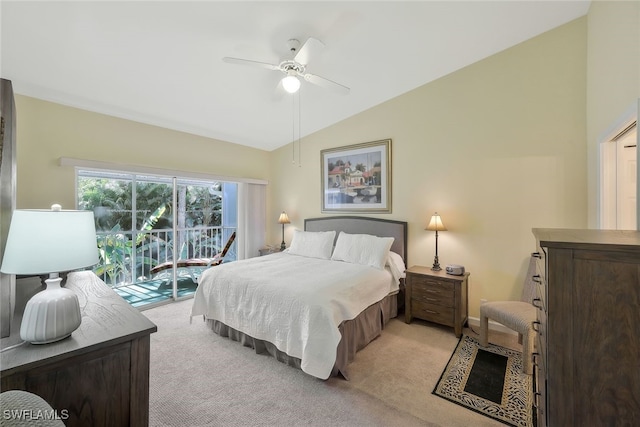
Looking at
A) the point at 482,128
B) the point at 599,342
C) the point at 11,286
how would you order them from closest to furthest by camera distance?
the point at 599,342
the point at 11,286
the point at 482,128

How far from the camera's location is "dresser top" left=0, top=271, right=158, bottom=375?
0.97 metres

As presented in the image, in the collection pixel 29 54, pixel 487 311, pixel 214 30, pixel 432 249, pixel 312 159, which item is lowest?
pixel 487 311

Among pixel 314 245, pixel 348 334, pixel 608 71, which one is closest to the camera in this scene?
pixel 608 71

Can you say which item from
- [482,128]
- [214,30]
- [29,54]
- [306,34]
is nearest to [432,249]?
[482,128]

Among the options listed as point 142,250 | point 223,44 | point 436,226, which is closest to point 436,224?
point 436,226

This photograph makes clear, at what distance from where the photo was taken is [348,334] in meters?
2.30

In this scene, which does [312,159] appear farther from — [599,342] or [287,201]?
[599,342]

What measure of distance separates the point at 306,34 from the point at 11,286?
2675 mm

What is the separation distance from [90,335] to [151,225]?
3.59m

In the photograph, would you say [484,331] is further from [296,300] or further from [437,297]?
[296,300]

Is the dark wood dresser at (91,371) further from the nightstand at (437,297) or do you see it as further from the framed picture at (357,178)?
the framed picture at (357,178)

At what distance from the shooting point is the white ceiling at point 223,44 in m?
2.02

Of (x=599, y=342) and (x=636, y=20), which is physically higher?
(x=636, y=20)

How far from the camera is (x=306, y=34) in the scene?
2367mm
